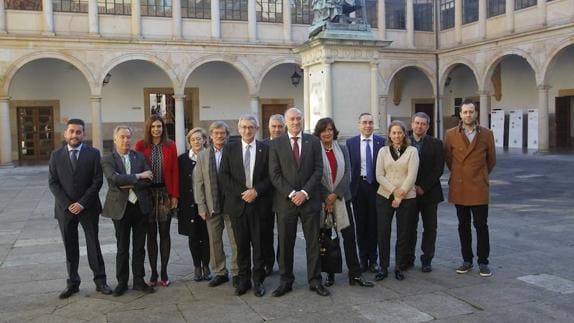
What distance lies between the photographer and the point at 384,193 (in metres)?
5.05

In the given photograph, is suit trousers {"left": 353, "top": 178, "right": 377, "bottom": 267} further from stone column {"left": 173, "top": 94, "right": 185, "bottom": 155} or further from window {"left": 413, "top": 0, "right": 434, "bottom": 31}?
window {"left": 413, "top": 0, "right": 434, "bottom": 31}

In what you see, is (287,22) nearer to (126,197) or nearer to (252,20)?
(252,20)

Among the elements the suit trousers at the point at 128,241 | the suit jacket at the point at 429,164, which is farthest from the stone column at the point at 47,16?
the suit jacket at the point at 429,164

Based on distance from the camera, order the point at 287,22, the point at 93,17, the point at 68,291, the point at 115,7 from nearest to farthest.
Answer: the point at 68,291, the point at 93,17, the point at 115,7, the point at 287,22

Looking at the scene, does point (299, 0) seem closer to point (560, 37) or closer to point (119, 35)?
point (119, 35)

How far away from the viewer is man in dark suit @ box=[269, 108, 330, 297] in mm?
4523

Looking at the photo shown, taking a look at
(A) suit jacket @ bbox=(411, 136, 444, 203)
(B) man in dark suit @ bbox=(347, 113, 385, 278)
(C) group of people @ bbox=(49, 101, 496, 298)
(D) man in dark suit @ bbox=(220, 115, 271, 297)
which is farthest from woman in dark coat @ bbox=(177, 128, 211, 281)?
(A) suit jacket @ bbox=(411, 136, 444, 203)

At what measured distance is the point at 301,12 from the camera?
2430cm

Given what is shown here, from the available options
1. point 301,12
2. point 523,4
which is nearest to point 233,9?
point 301,12

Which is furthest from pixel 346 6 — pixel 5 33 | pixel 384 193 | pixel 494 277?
pixel 5 33

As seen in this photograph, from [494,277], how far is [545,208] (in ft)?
14.6

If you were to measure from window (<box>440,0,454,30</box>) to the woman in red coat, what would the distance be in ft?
76.8

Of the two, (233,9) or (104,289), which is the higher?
(233,9)

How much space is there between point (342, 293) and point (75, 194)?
7.95 ft
